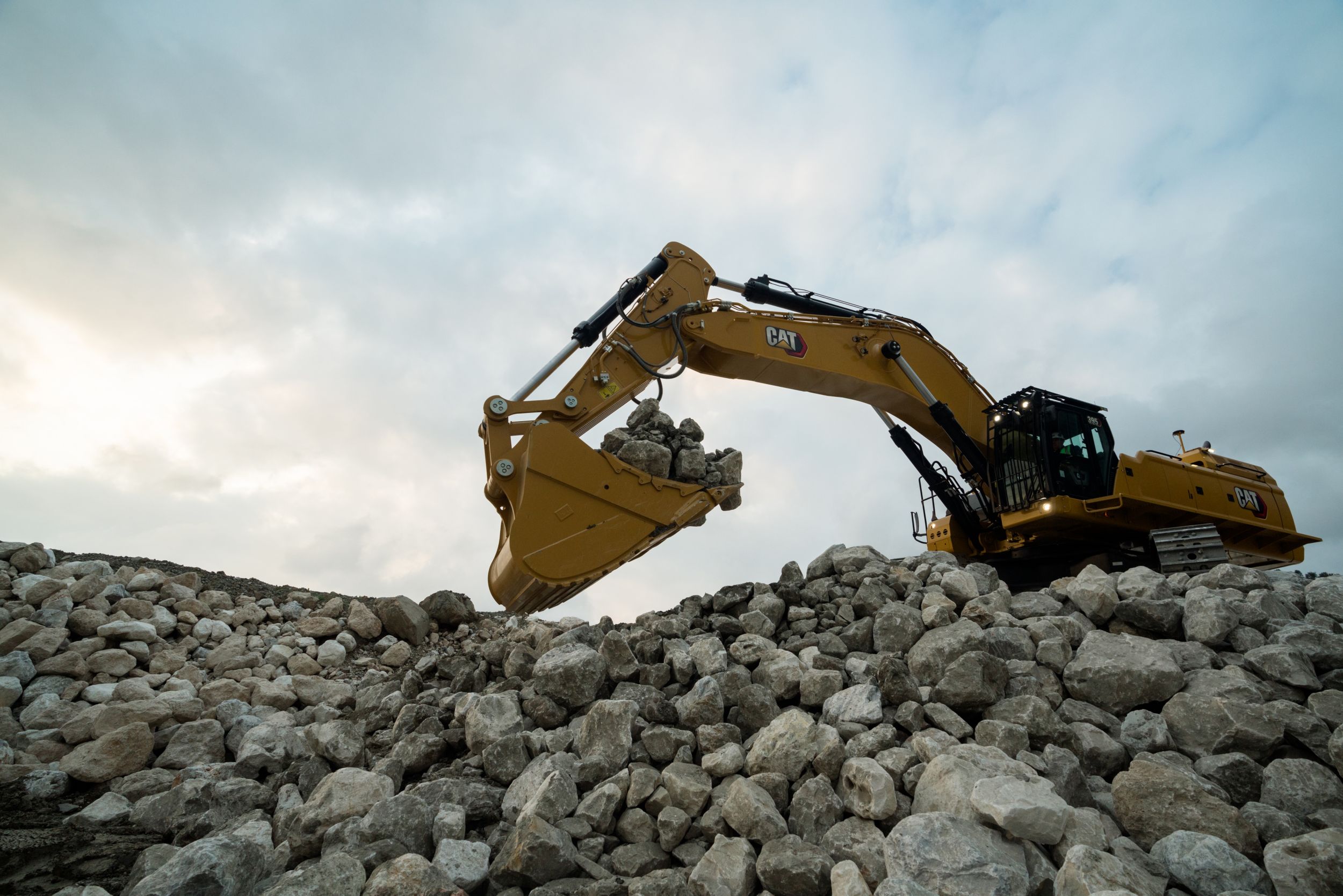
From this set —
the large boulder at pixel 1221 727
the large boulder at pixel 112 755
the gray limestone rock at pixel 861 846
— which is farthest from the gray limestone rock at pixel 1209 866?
the large boulder at pixel 112 755

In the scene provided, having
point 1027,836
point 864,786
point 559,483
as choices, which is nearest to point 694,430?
point 559,483

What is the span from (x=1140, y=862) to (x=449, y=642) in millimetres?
7378

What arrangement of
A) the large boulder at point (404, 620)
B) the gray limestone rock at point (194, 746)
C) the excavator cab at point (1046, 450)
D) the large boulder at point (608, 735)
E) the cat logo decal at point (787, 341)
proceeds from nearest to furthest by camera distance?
the large boulder at point (608, 735) → the gray limestone rock at point (194, 746) → the cat logo decal at point (787, 341) → the excavator cab at point (1046, 450) → the large boulder at point (404, 620)

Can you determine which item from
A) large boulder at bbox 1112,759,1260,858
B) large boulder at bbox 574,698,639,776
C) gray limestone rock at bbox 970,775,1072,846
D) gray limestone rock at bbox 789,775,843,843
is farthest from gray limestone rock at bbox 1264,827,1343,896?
large boulder at bbox 574,698,639,776

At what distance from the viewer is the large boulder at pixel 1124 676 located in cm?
454

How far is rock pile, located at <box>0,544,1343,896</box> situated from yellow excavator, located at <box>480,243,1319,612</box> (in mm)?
955

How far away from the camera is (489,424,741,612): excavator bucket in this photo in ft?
17.9

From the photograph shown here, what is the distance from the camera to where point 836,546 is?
6.75m

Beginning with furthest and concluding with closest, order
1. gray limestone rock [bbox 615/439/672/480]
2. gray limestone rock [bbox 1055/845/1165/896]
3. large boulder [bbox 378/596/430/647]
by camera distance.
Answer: large boulder [bbox 378/596/430/647] → gray limestone rock [bbox 615/439/672/480] → gray limestone rock [bbox 1055/845/1165/896]

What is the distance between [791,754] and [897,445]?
5993 mm

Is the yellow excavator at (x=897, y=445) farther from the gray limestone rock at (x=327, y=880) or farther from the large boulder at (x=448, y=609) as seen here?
the large boulder at (x=448, y=609)

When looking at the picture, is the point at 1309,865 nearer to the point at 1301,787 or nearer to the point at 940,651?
the point at 1301,787

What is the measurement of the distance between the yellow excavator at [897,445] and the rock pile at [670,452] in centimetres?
15

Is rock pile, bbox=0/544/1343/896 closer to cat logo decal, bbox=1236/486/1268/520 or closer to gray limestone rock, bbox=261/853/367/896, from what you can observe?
gray limestone rock, bbox=261/853/367/896
